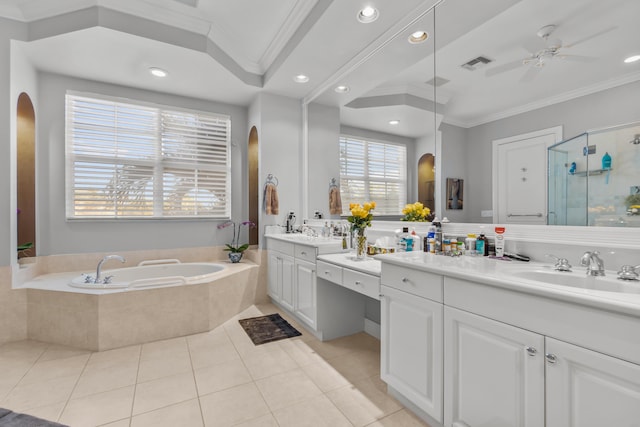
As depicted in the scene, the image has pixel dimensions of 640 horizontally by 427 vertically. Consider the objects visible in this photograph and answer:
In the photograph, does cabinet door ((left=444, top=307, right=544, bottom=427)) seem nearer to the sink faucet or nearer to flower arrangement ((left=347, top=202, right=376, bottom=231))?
the sink faucet

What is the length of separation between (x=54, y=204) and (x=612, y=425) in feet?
14.5

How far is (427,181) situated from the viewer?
2191 mm

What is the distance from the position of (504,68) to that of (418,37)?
0.79 m

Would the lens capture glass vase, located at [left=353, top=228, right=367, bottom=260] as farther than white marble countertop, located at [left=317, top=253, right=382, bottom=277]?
Yes

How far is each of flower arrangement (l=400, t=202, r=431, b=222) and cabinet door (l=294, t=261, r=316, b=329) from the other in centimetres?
90

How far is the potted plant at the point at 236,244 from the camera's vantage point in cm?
368

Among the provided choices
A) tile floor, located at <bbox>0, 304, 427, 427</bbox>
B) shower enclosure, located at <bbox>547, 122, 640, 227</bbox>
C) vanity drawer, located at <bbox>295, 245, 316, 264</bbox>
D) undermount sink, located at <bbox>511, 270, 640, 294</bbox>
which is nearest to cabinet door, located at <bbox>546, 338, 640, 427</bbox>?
undermount sink, located at <bbox>511, 270, 640, 294</bbox>

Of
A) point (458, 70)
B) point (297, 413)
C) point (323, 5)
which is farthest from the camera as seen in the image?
point (323, 5)

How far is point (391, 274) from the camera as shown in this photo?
66.1 inches

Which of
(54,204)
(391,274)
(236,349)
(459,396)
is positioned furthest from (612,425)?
(54,204)

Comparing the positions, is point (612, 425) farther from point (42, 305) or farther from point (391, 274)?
point (42, 305)

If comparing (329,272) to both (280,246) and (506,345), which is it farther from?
(506,345)

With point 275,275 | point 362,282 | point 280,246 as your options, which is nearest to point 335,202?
point 280,246

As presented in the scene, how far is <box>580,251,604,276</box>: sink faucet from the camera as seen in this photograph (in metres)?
1.22
